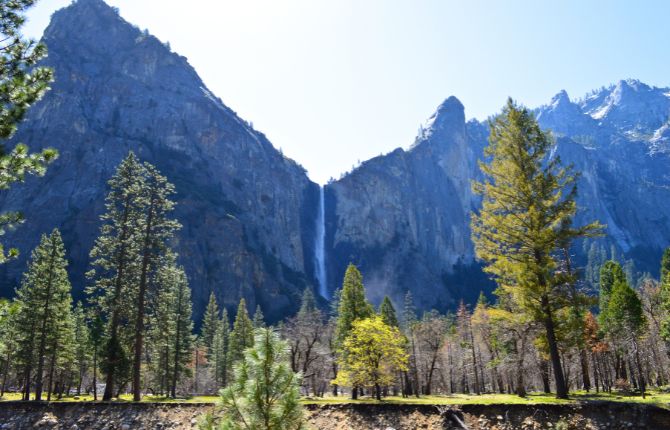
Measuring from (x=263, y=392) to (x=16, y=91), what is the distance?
738 cm

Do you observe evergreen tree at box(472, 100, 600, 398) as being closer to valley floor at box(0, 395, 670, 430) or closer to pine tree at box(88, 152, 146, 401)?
valley floor at box(0, 395, 670, 430)

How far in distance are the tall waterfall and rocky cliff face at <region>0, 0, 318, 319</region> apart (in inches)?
120

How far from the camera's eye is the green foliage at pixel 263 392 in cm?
657

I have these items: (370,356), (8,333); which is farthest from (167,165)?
(370,356)

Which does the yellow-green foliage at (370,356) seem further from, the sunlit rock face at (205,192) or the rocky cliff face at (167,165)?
the rocky cliff face at (167,165)

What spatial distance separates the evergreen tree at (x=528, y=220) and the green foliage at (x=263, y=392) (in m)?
15.8

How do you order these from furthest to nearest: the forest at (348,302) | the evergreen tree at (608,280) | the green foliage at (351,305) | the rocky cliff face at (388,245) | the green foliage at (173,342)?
the rocky cliff face at (388,245) → the green foliage at (173,342) → the evergreen tree at (608,280) → the green foliage at (351,305) → the forest at (348,302)

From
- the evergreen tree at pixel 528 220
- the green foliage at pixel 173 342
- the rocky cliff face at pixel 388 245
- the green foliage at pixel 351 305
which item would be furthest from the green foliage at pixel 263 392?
the rocky cliff face at pixel 388 245

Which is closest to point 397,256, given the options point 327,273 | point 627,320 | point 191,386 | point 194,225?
point 327,273

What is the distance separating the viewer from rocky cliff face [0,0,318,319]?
13312 centimetres

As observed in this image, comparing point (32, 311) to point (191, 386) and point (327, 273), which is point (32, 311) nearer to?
point (191, 386)

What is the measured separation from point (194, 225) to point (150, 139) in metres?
39.7

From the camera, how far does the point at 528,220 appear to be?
2053cm

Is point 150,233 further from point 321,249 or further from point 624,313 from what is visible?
point 321,249
